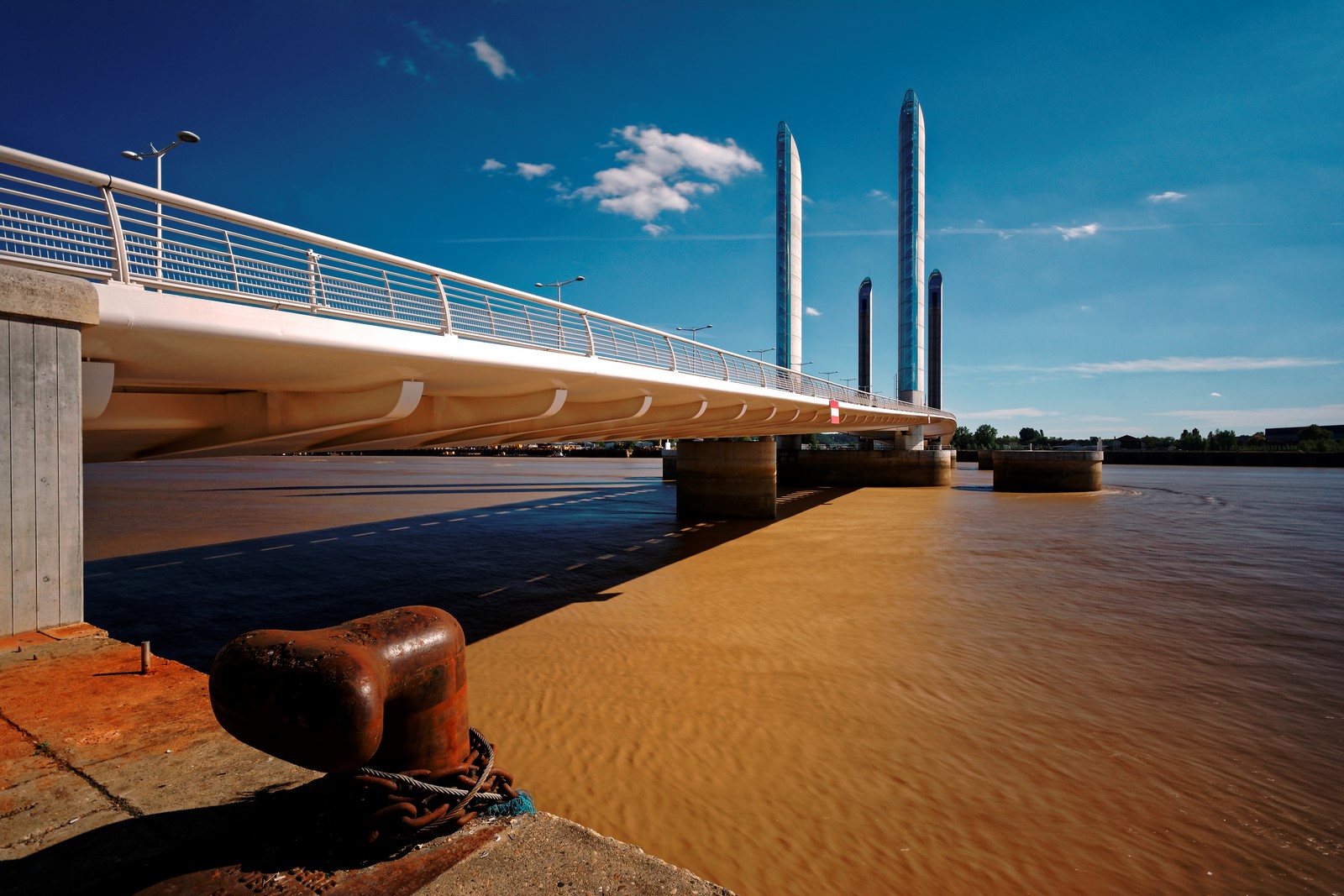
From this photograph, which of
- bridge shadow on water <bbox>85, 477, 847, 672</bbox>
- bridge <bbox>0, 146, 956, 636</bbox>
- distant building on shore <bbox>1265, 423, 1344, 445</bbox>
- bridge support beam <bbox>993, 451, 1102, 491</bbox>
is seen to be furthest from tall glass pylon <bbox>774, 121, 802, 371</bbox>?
distant building on shore <bbox>1265, 423, 1344, 445</bbox>

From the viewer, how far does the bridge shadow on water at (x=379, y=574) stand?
1131cm

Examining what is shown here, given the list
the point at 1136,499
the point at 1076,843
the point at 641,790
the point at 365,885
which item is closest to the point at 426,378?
the point at 641,790

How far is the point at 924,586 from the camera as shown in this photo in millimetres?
14180

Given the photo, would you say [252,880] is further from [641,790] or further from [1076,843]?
[1076,843]

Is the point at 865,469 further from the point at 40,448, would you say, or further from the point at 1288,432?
the point at 1288,432

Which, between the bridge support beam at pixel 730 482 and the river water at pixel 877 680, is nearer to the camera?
the river water at pixel 877 680

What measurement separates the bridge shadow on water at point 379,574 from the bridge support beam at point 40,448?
575cm

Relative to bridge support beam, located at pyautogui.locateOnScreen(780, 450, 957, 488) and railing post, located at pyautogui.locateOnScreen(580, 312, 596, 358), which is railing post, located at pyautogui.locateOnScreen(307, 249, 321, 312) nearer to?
railing post, located at pyautogui.locateOnScreen(580, 312, 596, 358)

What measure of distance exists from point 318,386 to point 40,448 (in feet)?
14.4

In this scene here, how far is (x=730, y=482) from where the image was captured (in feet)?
90.4

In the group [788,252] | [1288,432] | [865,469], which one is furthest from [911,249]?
[1288,432]

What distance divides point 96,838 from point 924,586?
14.1 metres

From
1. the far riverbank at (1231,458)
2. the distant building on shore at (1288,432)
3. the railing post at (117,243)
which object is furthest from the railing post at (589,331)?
the distant building on shore at (1288,432)

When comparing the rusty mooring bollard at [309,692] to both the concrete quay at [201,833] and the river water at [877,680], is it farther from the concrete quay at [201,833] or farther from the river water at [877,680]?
the river water at [877,680]
